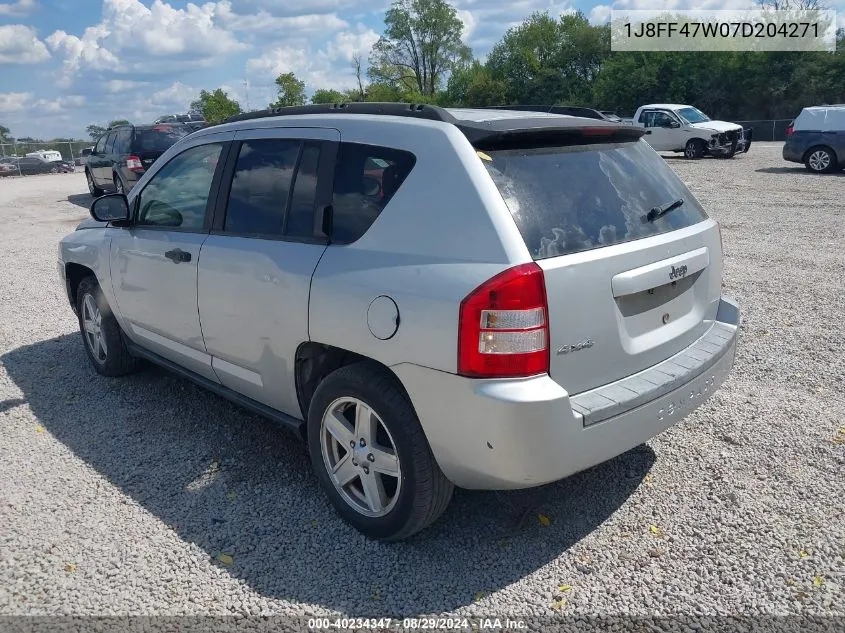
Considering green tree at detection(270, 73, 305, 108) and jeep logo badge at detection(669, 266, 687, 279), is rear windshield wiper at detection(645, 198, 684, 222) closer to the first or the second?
jeep logo badge at detection(669, 266, 687, 279)

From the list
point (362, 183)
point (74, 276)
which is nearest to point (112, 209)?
point (74, 276)

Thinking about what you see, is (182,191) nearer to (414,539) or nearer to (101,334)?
(101,334)

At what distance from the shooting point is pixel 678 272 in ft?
10.5

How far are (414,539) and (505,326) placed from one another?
123cm

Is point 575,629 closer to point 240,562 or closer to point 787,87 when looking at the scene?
point 240,562

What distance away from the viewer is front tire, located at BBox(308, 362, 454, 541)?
293 cm

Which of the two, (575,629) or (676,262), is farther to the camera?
(676,262)

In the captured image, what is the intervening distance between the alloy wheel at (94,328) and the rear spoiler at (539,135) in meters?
3.49

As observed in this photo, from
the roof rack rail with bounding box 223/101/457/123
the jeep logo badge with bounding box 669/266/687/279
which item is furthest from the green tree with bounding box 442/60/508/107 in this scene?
the jeep logo badge with bounding box 669/266/687/279

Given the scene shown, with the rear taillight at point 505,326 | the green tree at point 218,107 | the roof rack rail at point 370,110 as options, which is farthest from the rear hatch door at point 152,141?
the green tree at point 218,107

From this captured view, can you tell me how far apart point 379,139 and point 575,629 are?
220 cm

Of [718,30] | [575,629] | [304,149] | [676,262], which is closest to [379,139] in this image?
[304,149]

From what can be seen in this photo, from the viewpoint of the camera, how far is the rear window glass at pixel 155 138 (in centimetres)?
1593

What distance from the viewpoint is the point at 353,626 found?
2721 mm
